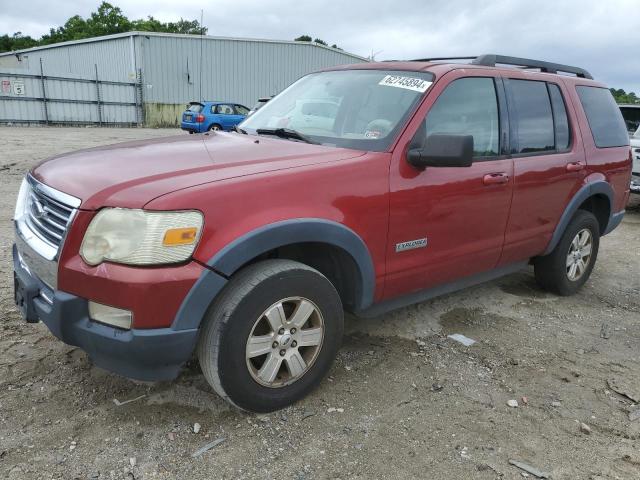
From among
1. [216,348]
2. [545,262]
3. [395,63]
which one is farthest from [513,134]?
[216,348]

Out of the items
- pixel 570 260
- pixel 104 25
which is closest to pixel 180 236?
pixel 570 260

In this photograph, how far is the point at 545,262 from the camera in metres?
4.49

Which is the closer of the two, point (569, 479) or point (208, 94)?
point (569, 479)

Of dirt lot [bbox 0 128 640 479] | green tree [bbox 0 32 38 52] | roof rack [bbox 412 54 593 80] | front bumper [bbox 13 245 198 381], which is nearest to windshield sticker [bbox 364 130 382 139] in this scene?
roof rack [bbox 412 54 593 80]

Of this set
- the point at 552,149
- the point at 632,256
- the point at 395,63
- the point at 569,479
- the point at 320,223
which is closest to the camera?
the point at 569,479

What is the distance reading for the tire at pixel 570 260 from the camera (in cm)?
441

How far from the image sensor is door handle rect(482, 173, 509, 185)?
11.2ft

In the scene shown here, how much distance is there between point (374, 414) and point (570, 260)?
8.95 ft

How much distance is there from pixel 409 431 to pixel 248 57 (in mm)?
28522

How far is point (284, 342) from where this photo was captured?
2.63 metres

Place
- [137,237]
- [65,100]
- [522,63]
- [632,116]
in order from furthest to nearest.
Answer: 1. [65,100]
2. [632,116]
3. [522,63]
4. [137,237]

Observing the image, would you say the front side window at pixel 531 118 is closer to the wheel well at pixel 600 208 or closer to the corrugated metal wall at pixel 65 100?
the wheel well at pixel 600 208

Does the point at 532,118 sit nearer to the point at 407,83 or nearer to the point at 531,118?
the point at 531,118

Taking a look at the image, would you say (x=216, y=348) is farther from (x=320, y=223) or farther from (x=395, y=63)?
(x=395, y=63)
